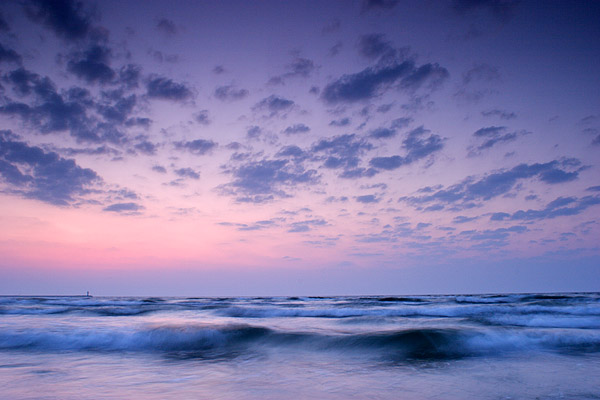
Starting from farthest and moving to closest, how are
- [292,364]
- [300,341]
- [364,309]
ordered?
1. [364,309]
2. [300,341]
3. [292,364]

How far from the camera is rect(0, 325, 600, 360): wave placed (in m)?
5.93

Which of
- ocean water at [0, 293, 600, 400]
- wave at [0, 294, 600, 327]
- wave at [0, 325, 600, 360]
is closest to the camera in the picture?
ocean water at [0, 293, 600, 400]

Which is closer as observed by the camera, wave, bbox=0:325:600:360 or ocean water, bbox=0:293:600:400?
ocean water, bbox=0:293:600:400

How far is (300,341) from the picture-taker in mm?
6965

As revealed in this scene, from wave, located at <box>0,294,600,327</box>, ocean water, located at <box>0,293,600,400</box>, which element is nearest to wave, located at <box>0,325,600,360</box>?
ocean water, located at <box>0,293,600,400</box>

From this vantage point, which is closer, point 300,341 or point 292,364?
point 292,364

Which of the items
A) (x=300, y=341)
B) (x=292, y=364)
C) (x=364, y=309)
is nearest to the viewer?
(x=292, y=364)

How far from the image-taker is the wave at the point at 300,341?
5.93 meters

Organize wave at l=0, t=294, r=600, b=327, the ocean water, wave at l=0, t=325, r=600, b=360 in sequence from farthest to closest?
wave at l=0, t=294, r=600, b=327 → wave at l=0, t=325, r=600, b=360 → the ocean water

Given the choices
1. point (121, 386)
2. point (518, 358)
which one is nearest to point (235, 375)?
point (121, 386)

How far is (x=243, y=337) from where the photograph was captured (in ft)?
24.1

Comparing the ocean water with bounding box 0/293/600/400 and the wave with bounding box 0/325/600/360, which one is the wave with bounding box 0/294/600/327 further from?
the ocean water with bounding box 0/293/600/400

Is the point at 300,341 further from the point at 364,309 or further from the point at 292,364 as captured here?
the point at 364,309

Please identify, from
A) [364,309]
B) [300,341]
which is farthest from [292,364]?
[364,309]
